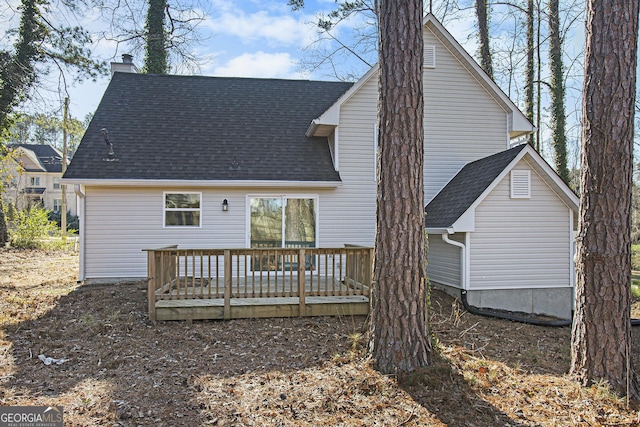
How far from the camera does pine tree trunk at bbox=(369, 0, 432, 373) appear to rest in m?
4.52

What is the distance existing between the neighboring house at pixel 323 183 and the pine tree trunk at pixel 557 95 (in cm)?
421

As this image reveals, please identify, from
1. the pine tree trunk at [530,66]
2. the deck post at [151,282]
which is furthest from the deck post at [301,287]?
the pine tree trunk at [530,66]

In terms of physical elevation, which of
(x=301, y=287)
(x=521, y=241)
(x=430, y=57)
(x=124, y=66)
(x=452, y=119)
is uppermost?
(x=124, y=66)

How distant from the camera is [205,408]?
3.85m

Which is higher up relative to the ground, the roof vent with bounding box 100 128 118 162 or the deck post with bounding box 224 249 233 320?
the roof vent with bounding box 100 128 118 162

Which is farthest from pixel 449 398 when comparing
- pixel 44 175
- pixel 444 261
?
pixel 44 175

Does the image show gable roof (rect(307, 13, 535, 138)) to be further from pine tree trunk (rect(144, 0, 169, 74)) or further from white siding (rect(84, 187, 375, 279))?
pine tree trunk (rect(144, 0, 169, 74))

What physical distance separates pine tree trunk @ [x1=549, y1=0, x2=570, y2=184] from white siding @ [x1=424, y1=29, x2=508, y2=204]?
5.01 m

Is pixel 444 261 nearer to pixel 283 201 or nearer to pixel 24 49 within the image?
pixel 283 201

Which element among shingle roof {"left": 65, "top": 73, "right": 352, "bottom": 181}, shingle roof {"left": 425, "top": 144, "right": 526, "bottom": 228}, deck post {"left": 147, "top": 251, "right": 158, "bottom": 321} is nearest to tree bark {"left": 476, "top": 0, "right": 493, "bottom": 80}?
shingle roof {"left": 65, "top": 73, "right": 352, "bottom": 181}

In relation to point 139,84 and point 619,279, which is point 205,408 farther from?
point 139,84

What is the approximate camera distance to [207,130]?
10.9 meters

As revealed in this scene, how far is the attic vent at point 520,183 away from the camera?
340 inches

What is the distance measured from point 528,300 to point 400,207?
5.96 m
